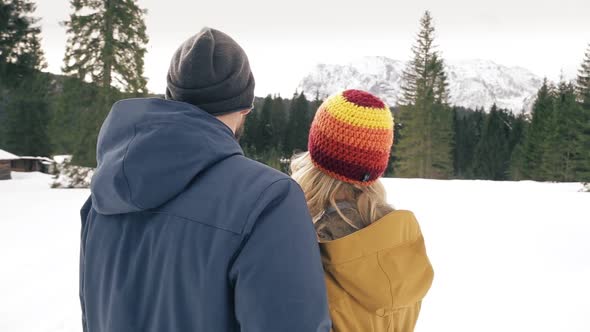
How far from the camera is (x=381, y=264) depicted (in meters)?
1.57

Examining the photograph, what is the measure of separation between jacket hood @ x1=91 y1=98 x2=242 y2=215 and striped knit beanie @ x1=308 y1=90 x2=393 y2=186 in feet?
2.02

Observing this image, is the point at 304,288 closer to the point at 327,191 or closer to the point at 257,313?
the point at 257,313

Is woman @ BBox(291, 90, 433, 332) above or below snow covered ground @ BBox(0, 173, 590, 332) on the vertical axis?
above

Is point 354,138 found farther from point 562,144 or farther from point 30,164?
point 30,164

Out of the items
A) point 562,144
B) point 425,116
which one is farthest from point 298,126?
point 562,144

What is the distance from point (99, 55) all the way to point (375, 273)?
2126 centimetres

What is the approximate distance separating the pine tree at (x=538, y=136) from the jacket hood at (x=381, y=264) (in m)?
46.6

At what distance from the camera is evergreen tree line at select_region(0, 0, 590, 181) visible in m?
20.1

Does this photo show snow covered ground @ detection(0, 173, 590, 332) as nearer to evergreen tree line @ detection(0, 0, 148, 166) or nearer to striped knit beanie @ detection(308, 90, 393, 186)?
striped knit beanie @ detection(308, 90, 393, 186)

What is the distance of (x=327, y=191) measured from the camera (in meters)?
1.79

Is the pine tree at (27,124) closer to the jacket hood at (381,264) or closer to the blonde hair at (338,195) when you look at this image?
the blonde hair at (338,195)

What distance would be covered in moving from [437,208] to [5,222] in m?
10.7

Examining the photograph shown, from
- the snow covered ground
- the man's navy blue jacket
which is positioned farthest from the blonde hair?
the snow covered ground

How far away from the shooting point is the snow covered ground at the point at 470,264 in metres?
5.05
